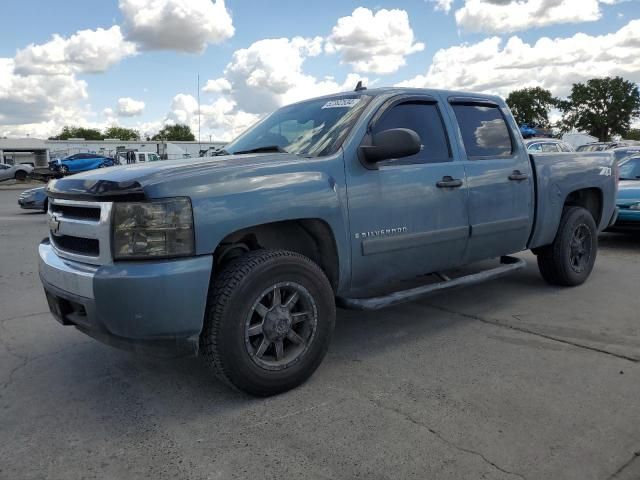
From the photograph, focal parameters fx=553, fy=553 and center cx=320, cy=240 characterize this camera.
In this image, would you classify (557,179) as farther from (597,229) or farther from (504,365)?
(504,365)

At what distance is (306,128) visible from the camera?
4.03m

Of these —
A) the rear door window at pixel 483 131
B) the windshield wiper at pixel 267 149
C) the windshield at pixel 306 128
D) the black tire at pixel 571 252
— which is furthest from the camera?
the black tire at pixel 571 252

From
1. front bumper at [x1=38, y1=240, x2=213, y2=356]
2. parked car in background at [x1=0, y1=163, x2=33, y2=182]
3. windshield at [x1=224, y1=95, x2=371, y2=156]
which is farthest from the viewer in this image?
parked car in background at [x1=0, y1=163, x2=33, y2=182]

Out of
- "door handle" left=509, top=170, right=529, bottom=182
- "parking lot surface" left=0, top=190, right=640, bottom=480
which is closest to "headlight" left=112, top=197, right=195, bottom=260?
"parking lot surface" left=0, top=190, right=640, bottom=480

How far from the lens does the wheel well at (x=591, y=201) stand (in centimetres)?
591

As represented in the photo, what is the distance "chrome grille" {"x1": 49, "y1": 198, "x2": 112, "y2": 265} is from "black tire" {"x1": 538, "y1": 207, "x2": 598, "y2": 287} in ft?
14.2

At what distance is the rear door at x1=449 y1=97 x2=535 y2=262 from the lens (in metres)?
4.44

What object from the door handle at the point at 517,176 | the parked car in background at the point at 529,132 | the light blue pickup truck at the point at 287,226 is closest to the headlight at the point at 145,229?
the light blue pickup truck at the point at 287,226

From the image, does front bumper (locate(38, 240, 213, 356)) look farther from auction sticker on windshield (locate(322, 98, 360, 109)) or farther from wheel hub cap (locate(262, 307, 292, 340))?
auction sticker on windshield (locate(322, 98, 360, 109))

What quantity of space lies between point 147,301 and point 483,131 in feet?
10.6

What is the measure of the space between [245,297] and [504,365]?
6.03ft

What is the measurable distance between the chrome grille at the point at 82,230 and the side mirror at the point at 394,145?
65.6 inches

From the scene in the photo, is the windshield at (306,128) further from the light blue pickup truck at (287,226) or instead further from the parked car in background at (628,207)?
the parked car in background at (628,207)

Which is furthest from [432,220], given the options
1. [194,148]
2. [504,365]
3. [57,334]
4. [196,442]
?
[194,148]
